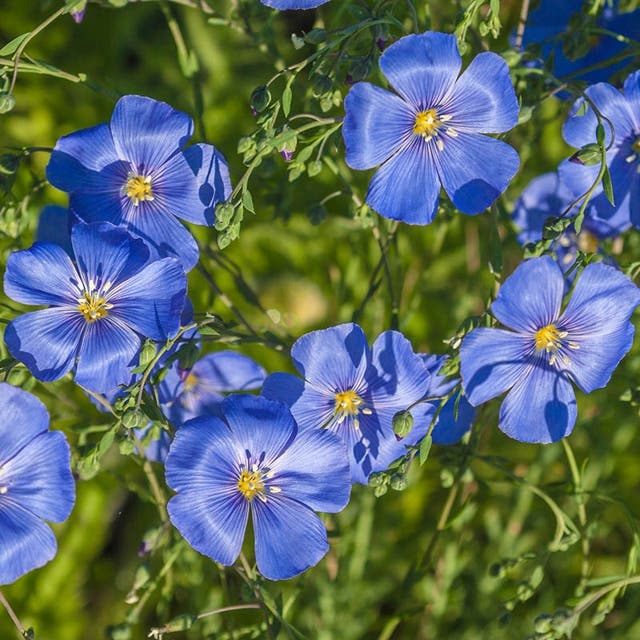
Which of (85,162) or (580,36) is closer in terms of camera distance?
(85,162)

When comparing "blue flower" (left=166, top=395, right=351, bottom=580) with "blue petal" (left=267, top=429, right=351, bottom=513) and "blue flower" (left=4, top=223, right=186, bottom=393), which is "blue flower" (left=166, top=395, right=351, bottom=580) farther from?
"blue flower" (left=4, top=223, right=186, bottom=393)

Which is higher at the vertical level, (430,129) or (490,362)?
(430,129)

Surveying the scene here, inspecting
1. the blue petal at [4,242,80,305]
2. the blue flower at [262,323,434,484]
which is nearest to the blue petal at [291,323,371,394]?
the blue flower at [262,323,434,484]

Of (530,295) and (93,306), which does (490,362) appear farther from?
(93,306)

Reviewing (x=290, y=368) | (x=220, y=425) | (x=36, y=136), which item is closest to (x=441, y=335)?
(x=290, y=368)

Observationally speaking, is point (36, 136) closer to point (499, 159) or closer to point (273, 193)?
point (273, 193)

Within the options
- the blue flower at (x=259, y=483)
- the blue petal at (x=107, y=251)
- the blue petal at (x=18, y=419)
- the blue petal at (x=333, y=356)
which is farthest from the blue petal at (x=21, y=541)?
the blue petal at (x=333, y=356)

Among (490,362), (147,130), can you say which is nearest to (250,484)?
(490,362)
